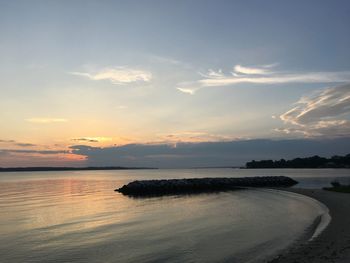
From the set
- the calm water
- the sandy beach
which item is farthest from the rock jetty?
the sandy beach

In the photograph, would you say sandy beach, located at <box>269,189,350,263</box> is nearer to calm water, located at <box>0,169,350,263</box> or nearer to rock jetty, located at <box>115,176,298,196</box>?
calm water, located at <box>0,169,350,263</box>

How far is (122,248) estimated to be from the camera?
51.7 feet

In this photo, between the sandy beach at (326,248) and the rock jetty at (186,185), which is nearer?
the sandy beach at (326,248)

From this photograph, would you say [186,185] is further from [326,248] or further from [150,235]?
[326,248]

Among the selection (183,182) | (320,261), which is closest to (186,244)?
(320,261)

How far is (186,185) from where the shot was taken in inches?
2450

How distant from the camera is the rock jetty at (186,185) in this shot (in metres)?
55.6

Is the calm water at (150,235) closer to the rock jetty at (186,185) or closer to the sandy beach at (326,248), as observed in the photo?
the sandy beach at (326,248)

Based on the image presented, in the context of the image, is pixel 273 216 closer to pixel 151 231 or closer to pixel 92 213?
pixel 151 231

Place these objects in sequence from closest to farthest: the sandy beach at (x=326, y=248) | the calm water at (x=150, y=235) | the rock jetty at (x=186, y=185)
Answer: the sandy beach at (x=326, y=248)
the calm water at (x=150, y=235)
the rock jetty at (x=186, y=185)

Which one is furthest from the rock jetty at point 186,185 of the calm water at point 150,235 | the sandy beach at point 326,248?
the sandy beach at point 326,248

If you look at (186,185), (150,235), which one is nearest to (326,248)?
(150,235)

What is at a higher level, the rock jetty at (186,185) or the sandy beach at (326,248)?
the rock jetty at (186,185)

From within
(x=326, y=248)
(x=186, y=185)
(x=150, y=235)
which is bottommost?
(x=150, y=235)
